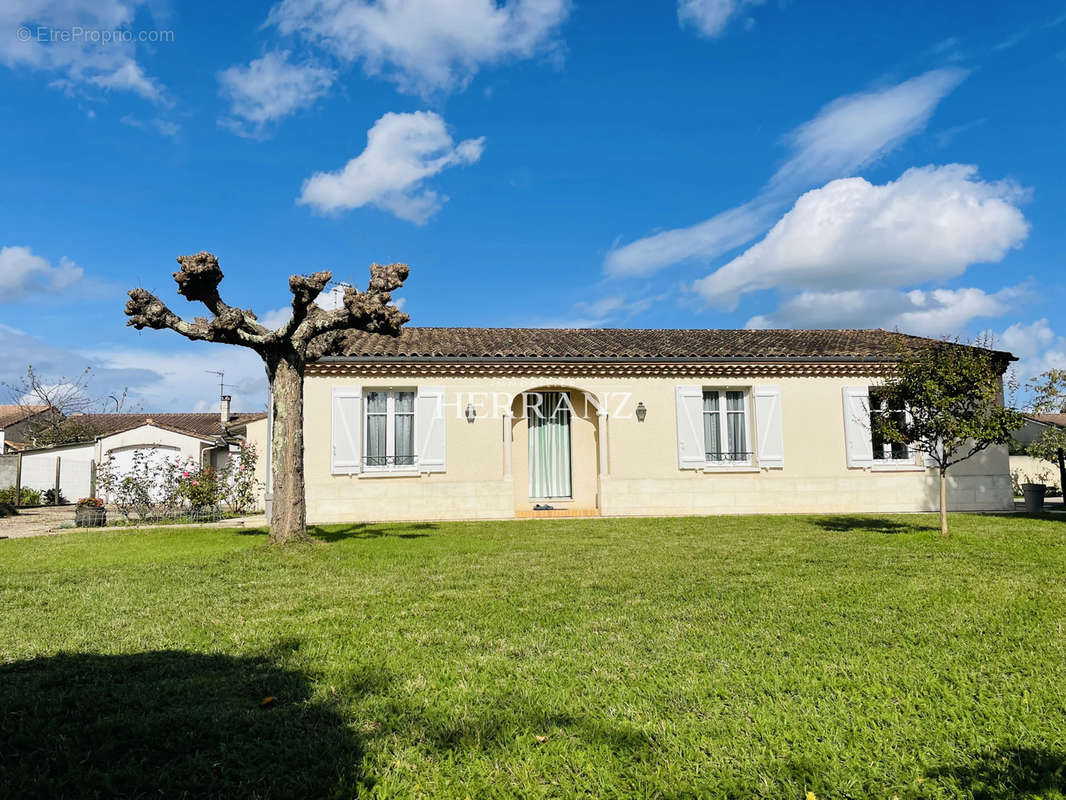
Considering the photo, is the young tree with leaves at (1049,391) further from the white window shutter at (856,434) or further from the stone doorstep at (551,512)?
the stone doorstep at (551,512)

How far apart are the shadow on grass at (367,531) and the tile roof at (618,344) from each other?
11.0 ft

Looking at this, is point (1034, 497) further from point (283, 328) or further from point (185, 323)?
point (185, 323)

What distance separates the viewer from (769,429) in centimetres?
1418

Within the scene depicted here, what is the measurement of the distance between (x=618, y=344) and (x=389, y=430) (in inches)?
233

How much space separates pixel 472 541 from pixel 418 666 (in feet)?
19.5

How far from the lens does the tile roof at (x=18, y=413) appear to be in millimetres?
32875

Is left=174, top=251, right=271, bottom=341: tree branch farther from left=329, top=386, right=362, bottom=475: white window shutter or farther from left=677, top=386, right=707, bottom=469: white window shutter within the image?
left=677, top=386, right=707, bottom=469: white window shutter

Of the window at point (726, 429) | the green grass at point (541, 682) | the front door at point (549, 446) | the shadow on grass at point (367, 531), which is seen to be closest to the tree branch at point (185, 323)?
the shadow on grass at point (367, 531)

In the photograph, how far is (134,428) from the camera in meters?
20.8

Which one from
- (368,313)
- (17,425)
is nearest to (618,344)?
(368,313)

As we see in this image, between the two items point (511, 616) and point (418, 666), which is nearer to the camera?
point (418, 666)

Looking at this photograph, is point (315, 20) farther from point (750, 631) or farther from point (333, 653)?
point (750, 631)

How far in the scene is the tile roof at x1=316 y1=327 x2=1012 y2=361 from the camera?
553 inches

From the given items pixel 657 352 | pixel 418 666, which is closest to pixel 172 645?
pixel 418 666
